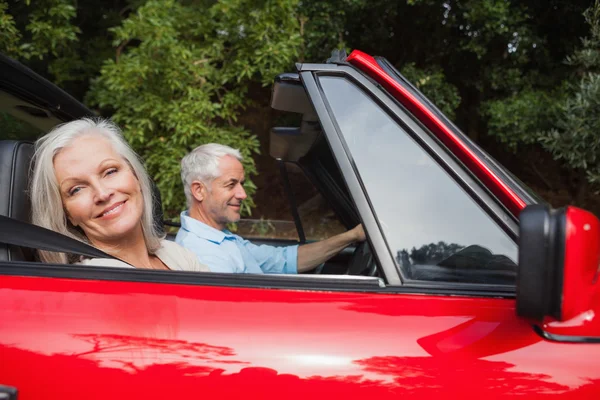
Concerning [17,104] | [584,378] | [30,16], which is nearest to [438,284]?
[584,378]

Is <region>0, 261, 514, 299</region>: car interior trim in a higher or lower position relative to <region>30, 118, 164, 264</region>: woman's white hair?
lower

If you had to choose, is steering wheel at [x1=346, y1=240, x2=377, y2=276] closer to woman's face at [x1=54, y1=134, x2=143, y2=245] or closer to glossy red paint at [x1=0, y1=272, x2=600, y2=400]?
glossy red paint at [x1=0, y1=272, x2=600, y2=400]

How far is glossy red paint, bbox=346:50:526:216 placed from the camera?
1166 millimetres

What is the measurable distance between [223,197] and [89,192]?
1.12 meters

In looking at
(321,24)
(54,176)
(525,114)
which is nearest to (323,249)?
(54,176)

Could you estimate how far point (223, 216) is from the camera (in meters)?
2.74

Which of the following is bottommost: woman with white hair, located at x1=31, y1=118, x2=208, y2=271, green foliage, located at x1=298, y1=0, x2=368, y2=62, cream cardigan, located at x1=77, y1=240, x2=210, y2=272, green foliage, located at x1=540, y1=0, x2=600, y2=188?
cream cardigan, located at x1=77, y1=240, x2=210, y2=272

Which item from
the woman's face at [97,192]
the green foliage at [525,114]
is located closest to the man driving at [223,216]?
the woman's face at [97,192]

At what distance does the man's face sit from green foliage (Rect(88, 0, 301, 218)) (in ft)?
13.5

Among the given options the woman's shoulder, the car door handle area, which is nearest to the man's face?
the woman's shoulder

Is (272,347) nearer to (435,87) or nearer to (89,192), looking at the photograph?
(89,192)

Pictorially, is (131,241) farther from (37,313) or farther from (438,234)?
(438,234)

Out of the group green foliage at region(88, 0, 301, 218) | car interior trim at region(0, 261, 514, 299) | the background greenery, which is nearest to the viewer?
car interior trim at region(0, 261, 514, 299)

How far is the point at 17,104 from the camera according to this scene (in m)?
1.95
